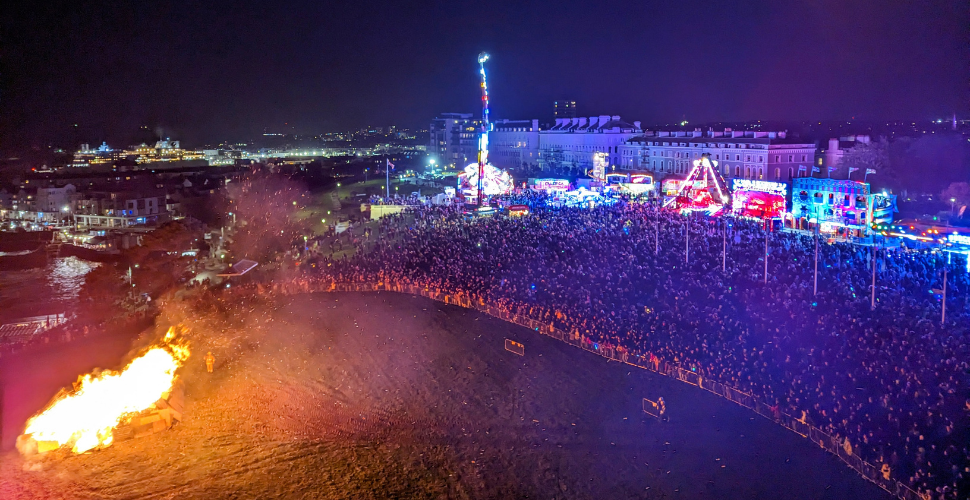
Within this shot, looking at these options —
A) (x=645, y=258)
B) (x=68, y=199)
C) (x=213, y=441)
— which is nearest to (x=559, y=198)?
(x=645, y=258)

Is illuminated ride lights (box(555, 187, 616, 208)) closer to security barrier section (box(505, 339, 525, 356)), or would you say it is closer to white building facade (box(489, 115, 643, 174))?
white building facade (box(489, 115, 643, 174))

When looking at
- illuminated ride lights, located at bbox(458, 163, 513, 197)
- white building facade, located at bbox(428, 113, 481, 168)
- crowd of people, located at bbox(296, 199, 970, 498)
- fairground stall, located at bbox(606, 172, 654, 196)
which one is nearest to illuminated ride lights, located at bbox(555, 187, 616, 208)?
fairground stall, located at bbox(606, 172, 654, 196)

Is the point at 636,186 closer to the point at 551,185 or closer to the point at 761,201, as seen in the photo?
the point at 551,185

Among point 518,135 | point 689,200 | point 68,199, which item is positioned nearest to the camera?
point 689,200

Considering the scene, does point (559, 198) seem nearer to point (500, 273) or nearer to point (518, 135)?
point (500, 273)

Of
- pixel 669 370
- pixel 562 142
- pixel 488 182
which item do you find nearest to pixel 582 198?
pixel 488 182

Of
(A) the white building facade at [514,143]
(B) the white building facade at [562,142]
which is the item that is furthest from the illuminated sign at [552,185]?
(A) the white building facade at [514,143]
